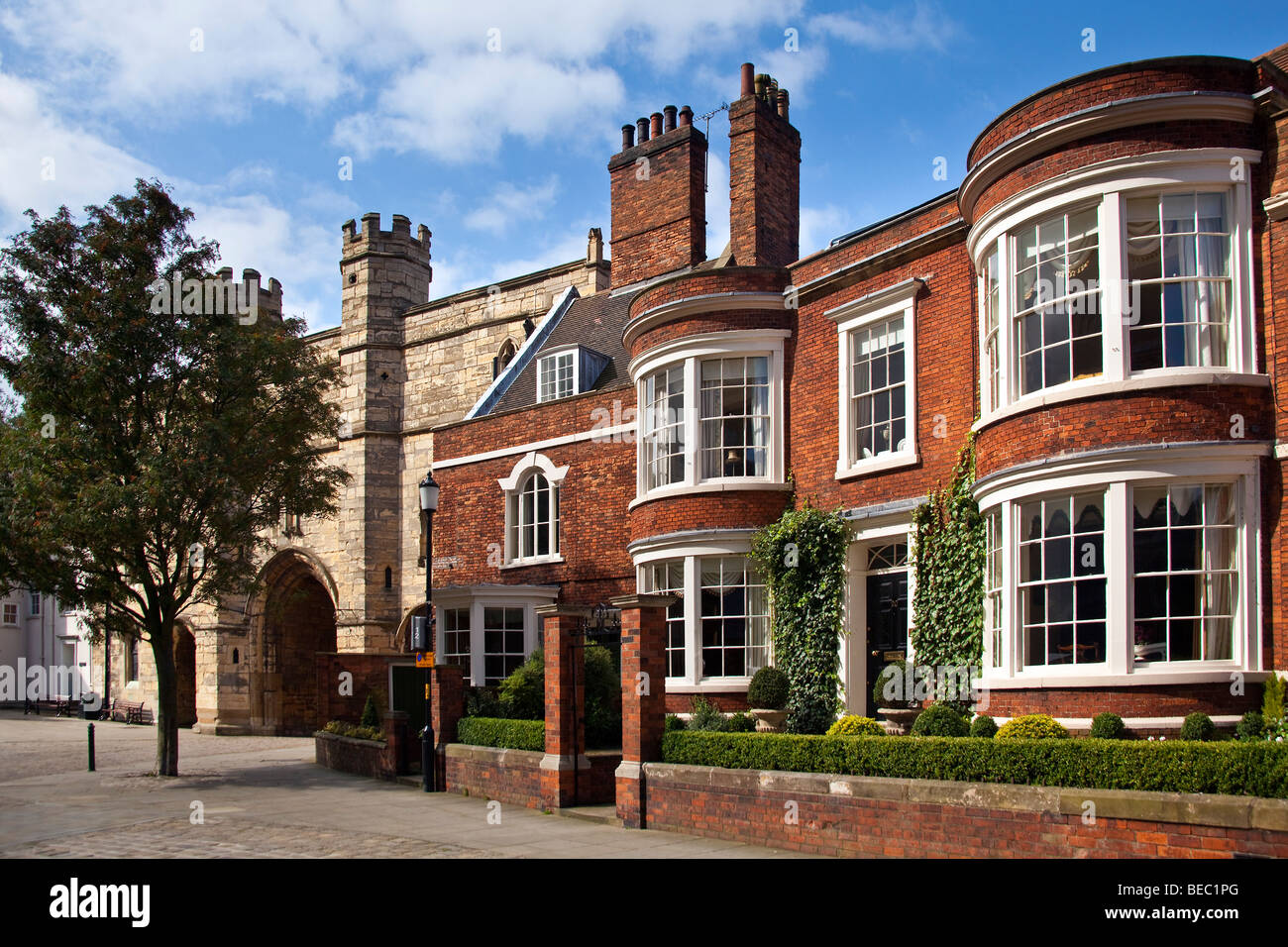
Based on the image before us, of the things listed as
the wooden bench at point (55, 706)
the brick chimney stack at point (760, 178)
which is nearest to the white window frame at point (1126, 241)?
the brick chimney stack at point (760, 178)

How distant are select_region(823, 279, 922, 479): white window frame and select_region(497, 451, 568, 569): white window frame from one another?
26.3 ft

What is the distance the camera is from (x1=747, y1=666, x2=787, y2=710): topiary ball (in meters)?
16.3

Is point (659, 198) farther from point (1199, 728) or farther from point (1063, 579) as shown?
point (1199, 728)

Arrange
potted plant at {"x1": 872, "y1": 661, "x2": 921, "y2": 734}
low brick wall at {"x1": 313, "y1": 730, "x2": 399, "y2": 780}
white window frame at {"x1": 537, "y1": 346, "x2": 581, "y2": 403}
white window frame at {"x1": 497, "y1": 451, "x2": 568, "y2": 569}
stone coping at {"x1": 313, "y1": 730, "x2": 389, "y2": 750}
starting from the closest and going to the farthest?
potted plant at {"x1": 872, "y1": 661, "x2": 921, "y2": 734}, low brick wall at {"x1": 313, "y1": 730, "x2": 399, "y2": 780}, stone coping at {"x1": 313, "y1": 730, "x2": 389, "y2": 750}, white window frame at {"x1": 497, "y1": 451, "x2": 568, "y2": 569}, white window frame at {"x1": 537, "y1": 346, "x2": 581, "y2": 403}

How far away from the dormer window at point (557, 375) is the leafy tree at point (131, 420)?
581cm

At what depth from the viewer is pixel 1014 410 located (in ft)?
42.6

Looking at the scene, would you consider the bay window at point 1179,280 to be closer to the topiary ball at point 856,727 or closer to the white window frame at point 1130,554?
the white window frame at point 1130,554

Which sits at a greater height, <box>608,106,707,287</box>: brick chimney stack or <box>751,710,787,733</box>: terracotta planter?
<box>608,106,707,287</box>: brick chimney stack

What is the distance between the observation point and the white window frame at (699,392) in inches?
705

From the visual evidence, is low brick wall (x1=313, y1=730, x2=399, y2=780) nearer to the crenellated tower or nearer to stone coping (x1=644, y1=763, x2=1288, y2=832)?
stone coping (x1=644, y1=763, x2=1288, y2=832)

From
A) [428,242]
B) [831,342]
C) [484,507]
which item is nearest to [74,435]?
[484,507]

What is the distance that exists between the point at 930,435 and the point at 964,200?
3072 mm

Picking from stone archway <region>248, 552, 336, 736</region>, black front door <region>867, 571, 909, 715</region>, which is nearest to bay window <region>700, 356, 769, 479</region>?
black front door <region>867, 571, 909, 715</region>

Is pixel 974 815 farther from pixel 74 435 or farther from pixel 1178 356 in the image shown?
pixel 74 435
